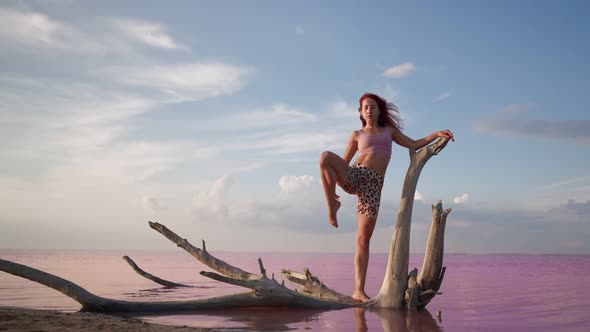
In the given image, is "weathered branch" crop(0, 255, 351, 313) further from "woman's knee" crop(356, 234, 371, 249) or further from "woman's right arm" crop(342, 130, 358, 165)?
"woman's right arm" crop(342, 130, 358, 165)

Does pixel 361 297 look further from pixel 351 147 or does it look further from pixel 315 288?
pixel 351 147

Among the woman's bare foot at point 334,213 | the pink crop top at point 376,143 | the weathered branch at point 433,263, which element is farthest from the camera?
the pink crop top at point 376,143

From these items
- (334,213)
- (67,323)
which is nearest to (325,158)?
(334,213)

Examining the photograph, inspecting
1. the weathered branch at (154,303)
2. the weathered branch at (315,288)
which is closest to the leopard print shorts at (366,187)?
the weathered branch at (315,288)

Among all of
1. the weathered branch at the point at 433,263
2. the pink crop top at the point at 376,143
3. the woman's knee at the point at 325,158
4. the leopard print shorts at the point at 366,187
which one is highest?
the pink crop top at the point at 376,143

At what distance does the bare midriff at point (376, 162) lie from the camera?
666 centimetres

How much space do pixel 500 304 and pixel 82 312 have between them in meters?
5.93

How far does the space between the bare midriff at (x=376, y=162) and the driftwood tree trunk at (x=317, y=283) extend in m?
0.35

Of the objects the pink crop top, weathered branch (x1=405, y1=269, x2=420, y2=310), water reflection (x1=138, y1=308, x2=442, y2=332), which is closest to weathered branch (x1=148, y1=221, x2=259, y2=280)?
water reflection (x1=138, y1=308, x2=442, y2=332)

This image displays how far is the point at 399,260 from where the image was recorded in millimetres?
6289

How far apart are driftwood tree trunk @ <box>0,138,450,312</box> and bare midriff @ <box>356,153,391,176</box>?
0.35 metres

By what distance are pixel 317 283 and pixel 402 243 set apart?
1447 mm

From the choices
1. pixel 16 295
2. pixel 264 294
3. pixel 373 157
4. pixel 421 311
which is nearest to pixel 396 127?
pixel 373 157

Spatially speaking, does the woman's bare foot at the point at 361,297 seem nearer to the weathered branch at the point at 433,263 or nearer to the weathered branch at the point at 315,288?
the weathered branch at the point at 315,288
